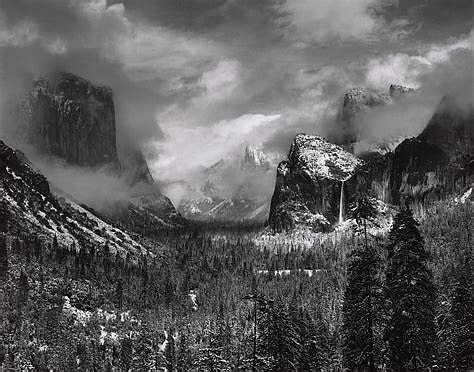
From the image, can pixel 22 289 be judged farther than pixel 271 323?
Yes

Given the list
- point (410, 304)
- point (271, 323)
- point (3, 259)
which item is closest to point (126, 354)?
point (3, 259)

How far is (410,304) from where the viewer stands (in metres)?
40.4

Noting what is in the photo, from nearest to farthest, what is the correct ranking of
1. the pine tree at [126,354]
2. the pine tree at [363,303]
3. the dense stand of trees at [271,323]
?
the dense stand of trees at [271,323] → the pine tree at [363,303] → the pine tree at [126,354]

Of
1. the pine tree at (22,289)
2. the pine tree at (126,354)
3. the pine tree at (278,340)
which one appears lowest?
the pine tree at (126,354)

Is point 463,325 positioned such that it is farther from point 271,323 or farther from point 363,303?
point 271,323

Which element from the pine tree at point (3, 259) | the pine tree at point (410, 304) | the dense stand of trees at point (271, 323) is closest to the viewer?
the pine tree at point (410, 304)

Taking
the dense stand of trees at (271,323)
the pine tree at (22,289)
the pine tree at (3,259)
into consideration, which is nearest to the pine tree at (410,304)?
the dense stand of trees at (271,323)

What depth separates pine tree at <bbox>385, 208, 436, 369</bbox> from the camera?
40281mm

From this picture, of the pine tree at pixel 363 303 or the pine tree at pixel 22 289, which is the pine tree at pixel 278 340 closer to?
the pine tree at pixel 363 303

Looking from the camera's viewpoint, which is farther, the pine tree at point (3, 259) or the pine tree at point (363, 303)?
the pine tree at point (3, 259)

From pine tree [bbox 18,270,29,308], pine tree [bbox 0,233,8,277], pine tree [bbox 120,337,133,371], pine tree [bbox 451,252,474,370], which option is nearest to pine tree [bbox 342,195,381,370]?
pine tree [bbox 451,252,474,370]

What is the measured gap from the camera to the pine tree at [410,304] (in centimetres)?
4028

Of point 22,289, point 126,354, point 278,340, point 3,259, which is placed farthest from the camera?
point 3,259

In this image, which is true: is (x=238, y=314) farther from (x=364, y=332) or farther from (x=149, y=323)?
(x=364, y=332)
